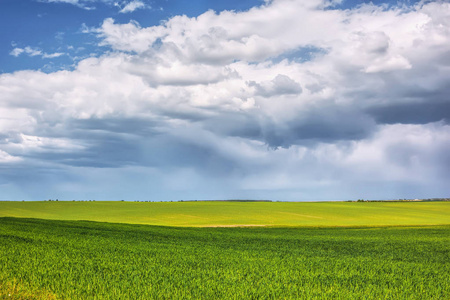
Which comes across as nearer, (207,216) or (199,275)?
(199,275)

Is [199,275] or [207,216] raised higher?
[199,275]

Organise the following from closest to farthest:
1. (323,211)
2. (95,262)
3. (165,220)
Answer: (95,262)
(165,220)
(323,211)

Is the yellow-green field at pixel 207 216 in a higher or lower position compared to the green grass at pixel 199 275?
lower

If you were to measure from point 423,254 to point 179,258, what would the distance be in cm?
1657

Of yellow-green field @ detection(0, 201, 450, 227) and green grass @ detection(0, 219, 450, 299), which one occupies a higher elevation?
green grass @ detection(0, 219, 450, 299)

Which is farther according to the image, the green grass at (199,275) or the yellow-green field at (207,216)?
the yellow-green field at (207,216)

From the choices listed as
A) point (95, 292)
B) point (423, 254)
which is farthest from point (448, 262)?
point (95, 292)

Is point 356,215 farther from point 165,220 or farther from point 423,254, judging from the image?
point 423,254

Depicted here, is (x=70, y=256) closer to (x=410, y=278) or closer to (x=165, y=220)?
(x=410, y=278)

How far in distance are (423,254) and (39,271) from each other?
23.2 meters

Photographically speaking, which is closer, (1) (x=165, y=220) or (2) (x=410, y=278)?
(2) (x=410, y=278)

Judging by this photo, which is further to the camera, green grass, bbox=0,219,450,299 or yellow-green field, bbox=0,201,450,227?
yellow-green field, bbox=0,201,450,227

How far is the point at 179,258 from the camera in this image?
2081 centimetres

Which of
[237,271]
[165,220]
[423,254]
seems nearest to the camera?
[237,271]
